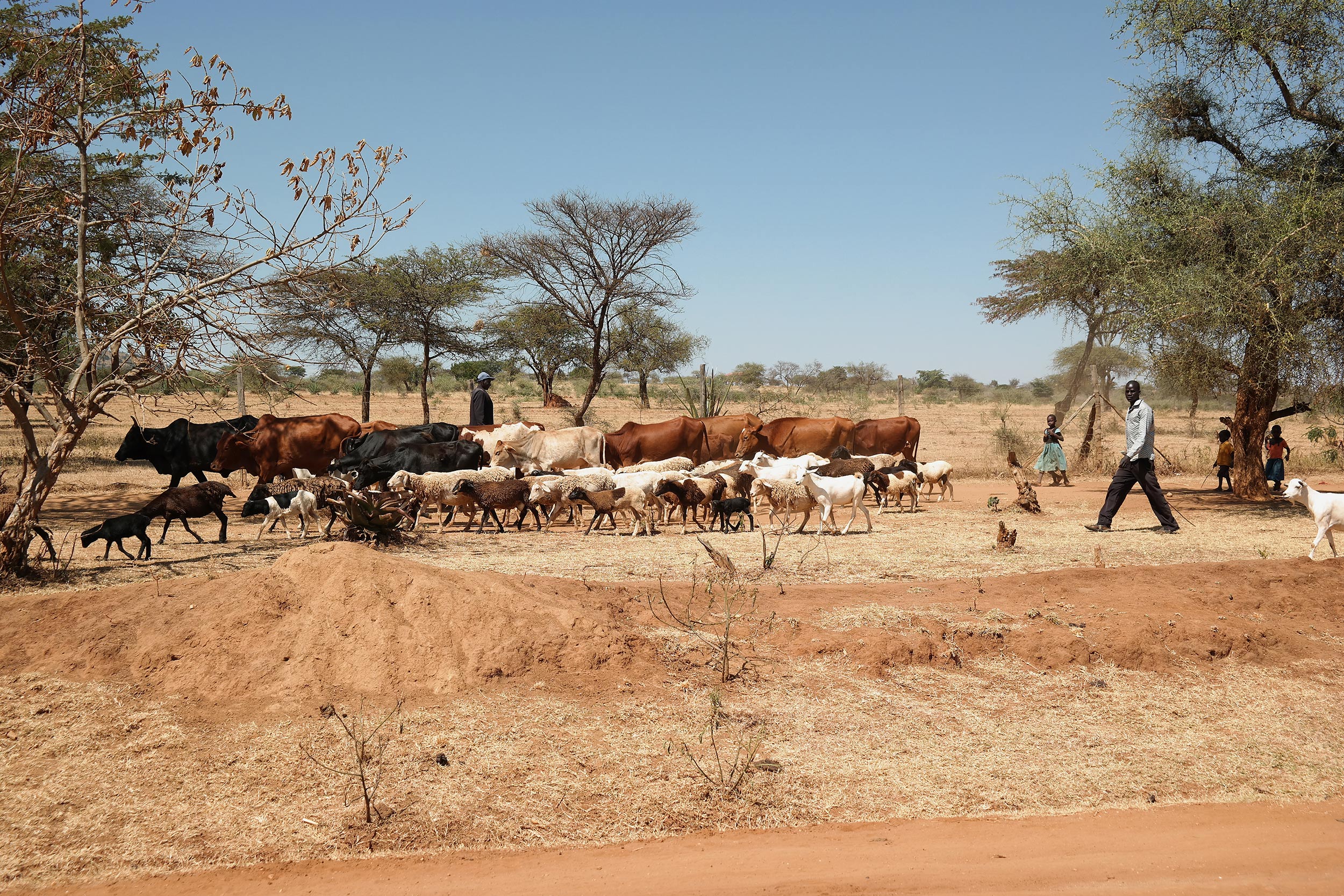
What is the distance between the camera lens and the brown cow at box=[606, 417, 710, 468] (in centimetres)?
1936

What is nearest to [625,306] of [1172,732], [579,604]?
[579,604]

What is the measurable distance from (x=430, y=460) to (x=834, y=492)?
22.1 ft

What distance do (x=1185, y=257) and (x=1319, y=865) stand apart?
1306cm

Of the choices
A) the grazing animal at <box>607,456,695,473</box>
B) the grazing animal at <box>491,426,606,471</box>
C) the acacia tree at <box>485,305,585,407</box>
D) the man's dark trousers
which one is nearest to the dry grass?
the man's dark trousers

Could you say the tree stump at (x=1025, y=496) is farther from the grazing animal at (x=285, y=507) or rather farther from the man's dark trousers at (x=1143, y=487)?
the grazing animal at (x=285, y=507)

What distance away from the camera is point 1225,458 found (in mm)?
16766

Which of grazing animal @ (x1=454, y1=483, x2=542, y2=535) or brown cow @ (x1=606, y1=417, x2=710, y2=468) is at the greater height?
brown cow @ (x1=606, y1=417, x2=710, y2=468)

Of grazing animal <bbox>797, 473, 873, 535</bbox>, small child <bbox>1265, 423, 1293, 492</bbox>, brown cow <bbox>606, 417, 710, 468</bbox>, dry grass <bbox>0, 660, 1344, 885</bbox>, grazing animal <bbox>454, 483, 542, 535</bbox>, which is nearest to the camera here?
dry grass <bbox>0, 660, 1344, 885</bbox>

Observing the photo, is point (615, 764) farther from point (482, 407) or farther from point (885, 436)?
point (885, 436)

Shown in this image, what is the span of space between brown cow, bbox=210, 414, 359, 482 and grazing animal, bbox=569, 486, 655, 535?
6441 mm

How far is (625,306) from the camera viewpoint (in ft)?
89.4

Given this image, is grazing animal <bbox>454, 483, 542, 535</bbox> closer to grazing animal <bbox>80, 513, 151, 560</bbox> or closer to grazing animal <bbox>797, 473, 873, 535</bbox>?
grazing animal <bbox>797, 473, 873, 535</bbox>

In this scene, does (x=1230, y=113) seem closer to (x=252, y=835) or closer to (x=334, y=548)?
(x=334, y=548)

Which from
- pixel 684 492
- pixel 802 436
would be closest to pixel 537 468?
pixel 684 492
